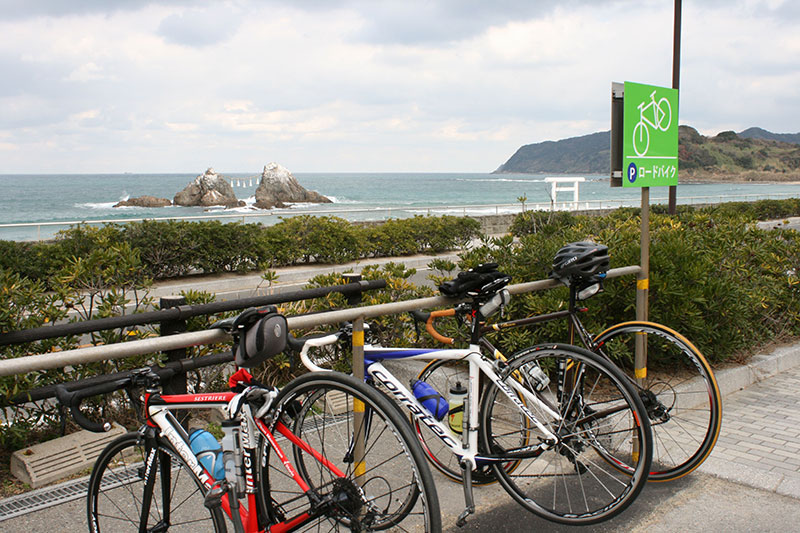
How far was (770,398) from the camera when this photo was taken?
5.88m

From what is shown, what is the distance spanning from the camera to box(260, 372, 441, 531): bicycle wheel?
2473 millimetres

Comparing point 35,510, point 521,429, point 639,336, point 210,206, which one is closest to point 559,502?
point 521,429

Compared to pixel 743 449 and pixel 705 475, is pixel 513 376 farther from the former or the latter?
pixel 743 449

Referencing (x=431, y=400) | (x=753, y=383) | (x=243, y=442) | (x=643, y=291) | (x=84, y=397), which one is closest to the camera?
(x=84, y=397)

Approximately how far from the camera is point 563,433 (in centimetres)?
351

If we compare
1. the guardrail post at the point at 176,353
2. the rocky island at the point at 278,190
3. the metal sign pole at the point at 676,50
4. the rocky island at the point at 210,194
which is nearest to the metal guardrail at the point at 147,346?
the guardrail post at the point at 176,353

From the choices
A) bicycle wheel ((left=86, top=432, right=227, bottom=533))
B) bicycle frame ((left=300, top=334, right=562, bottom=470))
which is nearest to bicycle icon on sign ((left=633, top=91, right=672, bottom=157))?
bicycle frame ((left=300, top=334, right=562, bottom=470))

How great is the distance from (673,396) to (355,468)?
2.84 metres

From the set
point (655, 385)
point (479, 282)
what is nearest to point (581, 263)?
point (479, 282)

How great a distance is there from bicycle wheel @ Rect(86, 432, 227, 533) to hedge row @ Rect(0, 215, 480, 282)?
27.8 ft

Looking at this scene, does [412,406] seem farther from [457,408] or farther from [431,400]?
[457,408]

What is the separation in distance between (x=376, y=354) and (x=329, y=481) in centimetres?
73

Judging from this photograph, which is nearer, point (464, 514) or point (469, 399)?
point (464, 514)

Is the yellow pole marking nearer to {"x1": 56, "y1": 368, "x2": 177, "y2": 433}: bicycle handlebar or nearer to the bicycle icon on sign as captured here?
{"x1": 56, "y1": 368, "x2": 177, "y2": 433}: bicycle handlebar
